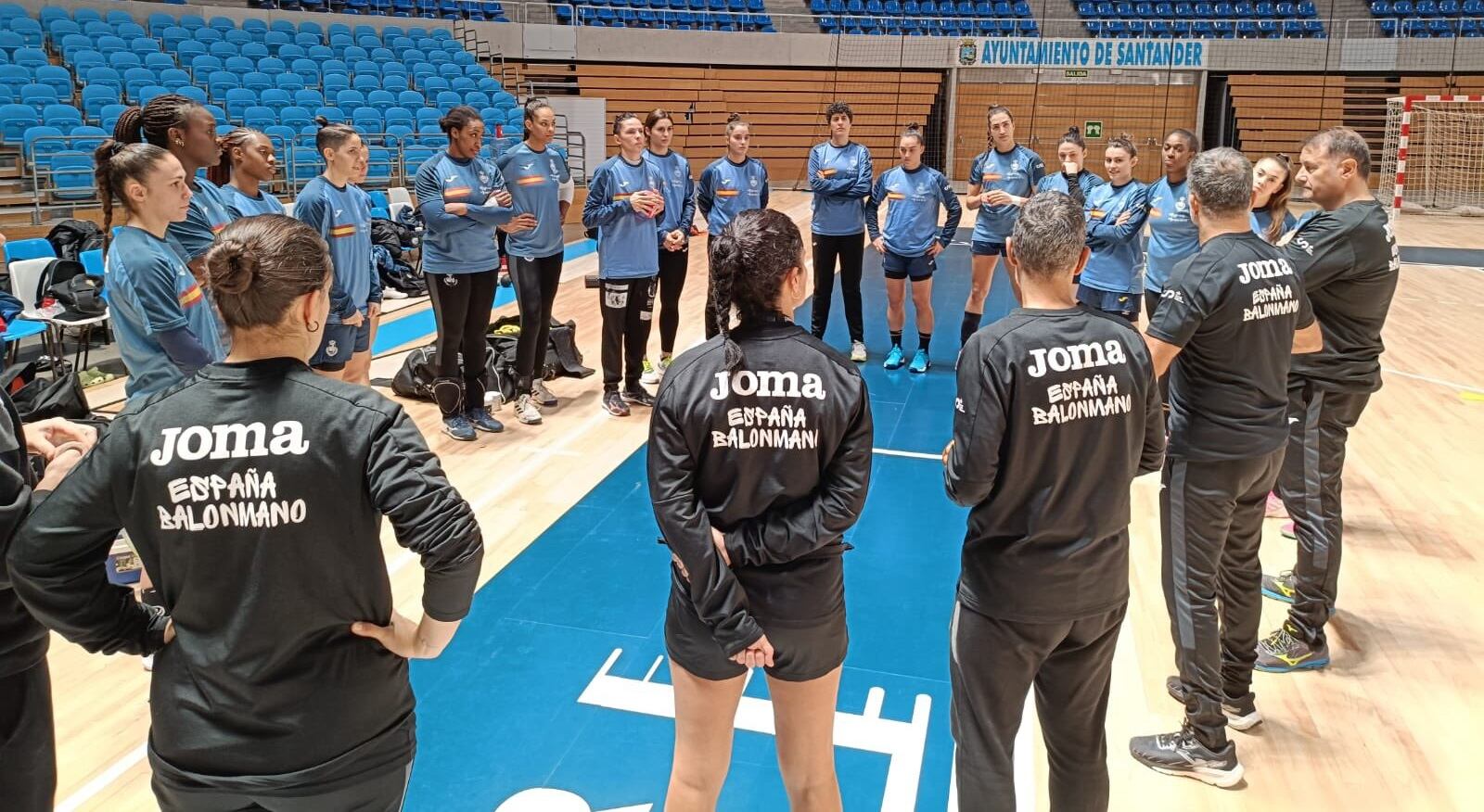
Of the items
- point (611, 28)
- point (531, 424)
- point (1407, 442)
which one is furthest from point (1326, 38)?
point (531, 424)

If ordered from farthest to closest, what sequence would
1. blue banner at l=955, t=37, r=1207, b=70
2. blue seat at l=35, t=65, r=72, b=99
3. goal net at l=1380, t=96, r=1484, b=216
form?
blue banner at l=955, t=37, r=1207, b=70 < goal net at l=1380, t=96, r=1484, b=216 < blue seat at l=35, t=65, r=72, b=99

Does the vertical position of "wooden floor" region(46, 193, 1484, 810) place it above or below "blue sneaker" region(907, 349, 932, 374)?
below

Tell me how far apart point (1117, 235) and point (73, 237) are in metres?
7.85

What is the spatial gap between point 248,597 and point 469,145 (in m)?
4.73

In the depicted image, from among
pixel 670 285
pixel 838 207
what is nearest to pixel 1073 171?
pixel 838 207

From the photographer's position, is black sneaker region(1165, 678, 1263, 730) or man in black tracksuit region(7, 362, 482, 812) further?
black sneaker region(1165, 678, 1263, 730)

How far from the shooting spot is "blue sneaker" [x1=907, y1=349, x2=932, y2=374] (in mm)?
8031

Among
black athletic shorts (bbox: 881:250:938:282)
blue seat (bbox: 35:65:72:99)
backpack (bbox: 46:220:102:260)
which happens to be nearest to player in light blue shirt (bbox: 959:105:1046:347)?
black athletic shorts (bbox: 881:250:938:282)

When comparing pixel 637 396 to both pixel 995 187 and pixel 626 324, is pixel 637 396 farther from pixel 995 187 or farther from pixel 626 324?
pixel 995 187

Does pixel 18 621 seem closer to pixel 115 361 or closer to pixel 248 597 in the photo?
pixel 248 597

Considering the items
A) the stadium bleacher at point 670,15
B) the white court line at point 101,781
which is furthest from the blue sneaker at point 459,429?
the stadium bleacher at point 670,15

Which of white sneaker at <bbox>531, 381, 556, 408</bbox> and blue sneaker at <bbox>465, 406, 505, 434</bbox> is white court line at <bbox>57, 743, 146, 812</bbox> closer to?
blue sneaker at <bbox>465, 406, 505, 434</bbox>

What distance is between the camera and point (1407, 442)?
6.37 metres

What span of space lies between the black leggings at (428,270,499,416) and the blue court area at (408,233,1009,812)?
56.5 inches
